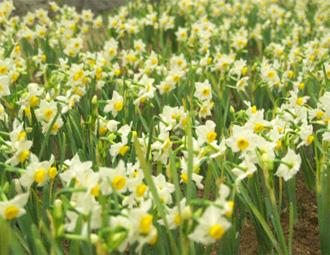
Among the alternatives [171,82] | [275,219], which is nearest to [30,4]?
[171,82]

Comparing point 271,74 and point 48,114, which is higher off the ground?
point 48,114

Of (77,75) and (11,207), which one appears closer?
(11,207)

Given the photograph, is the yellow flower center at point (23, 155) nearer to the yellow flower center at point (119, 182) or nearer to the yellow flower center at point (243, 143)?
the yellow flower center at point (119, 182)

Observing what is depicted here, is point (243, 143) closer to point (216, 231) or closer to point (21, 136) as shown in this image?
point (216, 231)

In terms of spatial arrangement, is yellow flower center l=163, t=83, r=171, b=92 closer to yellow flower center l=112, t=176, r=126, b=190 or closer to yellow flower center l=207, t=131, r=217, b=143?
yellow flower center l=207, t=131, r=217, b=143

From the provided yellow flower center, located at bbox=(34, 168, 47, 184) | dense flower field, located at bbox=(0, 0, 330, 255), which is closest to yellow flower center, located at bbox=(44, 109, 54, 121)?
dense flower field, located at bbox=(0, 0, 330, 255)

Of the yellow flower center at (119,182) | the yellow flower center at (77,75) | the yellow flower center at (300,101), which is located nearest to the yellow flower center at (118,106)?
the yellow flower center at (77,75)

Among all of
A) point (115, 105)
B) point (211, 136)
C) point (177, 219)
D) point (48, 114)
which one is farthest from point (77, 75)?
point (177, 219)
